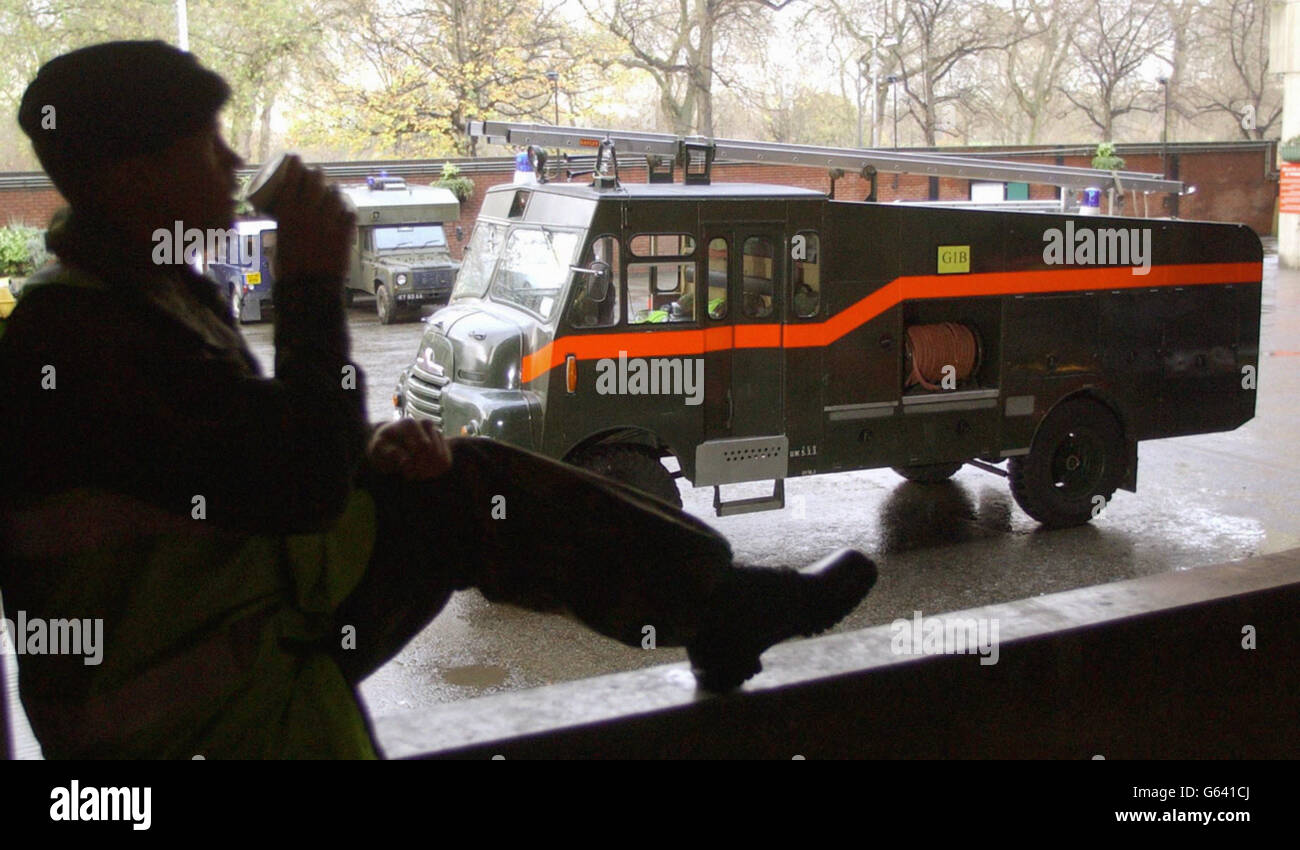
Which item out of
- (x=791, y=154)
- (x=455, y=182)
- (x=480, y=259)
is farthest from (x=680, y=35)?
(x=480, y=259)

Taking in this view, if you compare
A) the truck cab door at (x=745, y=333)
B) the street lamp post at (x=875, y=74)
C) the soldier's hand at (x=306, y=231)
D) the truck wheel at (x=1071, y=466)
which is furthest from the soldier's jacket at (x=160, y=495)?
the street lamp post at (x=875, y=74)

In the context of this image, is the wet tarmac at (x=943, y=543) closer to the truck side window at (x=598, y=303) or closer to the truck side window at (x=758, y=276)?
the truck side window at (x=758, y=276)

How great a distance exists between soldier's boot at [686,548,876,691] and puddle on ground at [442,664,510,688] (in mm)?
4777

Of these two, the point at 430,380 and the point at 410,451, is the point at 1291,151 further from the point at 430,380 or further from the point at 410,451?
the point at 410,451

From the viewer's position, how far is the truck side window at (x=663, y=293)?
30.8ft

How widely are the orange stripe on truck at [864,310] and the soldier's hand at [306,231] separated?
692cm

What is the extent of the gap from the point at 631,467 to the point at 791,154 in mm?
3903

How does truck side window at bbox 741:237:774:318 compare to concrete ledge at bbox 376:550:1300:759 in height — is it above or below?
above

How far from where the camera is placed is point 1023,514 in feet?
37.2

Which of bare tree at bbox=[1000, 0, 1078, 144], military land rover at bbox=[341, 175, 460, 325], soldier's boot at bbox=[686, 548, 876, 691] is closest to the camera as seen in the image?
soldier's boot at bbox=[686, 548, 876, 691]

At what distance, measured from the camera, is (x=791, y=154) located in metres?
11.6

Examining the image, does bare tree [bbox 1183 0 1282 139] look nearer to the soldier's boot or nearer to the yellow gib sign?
the yellow gib sign

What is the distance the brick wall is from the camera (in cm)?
3601

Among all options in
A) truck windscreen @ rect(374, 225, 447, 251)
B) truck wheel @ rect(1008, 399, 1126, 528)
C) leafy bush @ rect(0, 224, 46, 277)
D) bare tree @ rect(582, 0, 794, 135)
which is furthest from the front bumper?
bare tree @ rect(582, 0, 794, 135)
